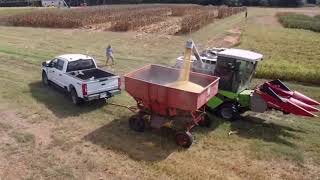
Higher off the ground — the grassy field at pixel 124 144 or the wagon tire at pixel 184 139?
the wagon tire at pixel 184 139

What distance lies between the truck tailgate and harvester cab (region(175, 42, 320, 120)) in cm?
418

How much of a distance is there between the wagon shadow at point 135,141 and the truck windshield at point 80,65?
4571mm

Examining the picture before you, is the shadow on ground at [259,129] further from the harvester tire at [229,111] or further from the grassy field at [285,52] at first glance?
the grassy field at [285,52]

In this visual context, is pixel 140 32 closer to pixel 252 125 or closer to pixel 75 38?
pixel 75 38

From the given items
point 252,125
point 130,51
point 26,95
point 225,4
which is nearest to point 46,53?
point 130,51

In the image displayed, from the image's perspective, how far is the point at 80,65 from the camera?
1953 cm

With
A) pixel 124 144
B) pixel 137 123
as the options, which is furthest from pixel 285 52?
pixel 124 144

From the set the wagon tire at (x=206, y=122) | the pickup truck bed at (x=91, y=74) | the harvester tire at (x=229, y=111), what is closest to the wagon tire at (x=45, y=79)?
the pickup truck bed at (x=91, y=74)

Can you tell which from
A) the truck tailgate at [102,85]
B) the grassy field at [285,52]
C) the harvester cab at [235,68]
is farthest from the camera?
the grassy field at [285,52]

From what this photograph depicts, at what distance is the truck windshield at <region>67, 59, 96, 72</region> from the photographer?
19328 millimetres

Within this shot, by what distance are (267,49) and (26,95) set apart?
19399 mm

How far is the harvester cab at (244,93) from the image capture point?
15.4m

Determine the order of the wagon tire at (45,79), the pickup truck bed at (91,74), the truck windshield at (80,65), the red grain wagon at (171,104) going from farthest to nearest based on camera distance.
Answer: the wagon tire at (45,79) < the truck windshield at (80,65) < the pickup truck bed at (91,74) < the red grain wagon at (171,104)

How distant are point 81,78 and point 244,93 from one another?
7.75 metres
